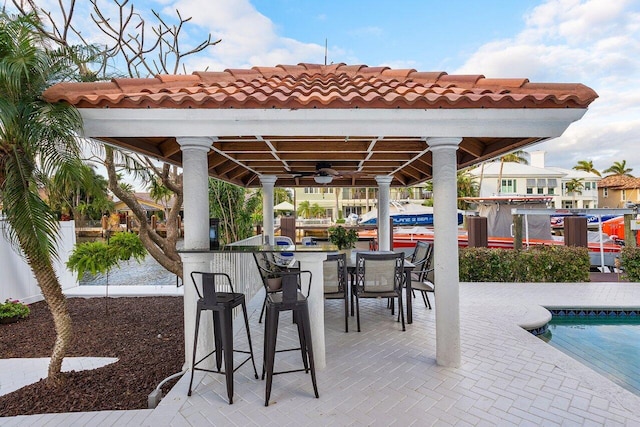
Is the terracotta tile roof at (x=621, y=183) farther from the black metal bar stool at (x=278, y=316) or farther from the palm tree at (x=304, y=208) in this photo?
the black metal bar stool at (x=278, y=316)

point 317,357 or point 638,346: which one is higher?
point 317,357

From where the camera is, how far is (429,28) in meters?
10.7

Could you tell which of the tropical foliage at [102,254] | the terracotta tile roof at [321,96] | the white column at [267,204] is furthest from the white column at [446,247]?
the tropical foliage at [102,254]

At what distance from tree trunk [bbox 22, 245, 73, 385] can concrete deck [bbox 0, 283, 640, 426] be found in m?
0.84

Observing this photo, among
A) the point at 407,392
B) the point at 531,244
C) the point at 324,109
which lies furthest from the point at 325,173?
the point at 531,244

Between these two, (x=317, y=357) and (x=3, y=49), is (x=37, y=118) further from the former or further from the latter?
(x=317, y=357)

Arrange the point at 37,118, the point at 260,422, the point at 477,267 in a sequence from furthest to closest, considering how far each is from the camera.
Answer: the point at 477,267 < the point at 37,118 < the point at 260,422

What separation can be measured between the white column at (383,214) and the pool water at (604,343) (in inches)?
155

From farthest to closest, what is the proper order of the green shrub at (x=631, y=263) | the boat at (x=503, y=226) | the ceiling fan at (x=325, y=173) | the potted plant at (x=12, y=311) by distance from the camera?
the boat at (x=503, y=226), the green shrub at (x=631, y=263), the potted plant at (x=12, y=311), the ceiling fan at (x=325, y=173)

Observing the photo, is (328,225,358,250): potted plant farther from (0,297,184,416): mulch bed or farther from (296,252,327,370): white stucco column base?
(0,297,184,416): mulch bed

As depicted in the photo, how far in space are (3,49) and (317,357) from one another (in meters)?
4.81

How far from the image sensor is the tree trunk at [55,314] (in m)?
3.89

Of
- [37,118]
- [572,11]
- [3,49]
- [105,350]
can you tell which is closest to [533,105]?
[37,118]

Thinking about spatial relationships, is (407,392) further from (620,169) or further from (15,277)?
(620,169)
